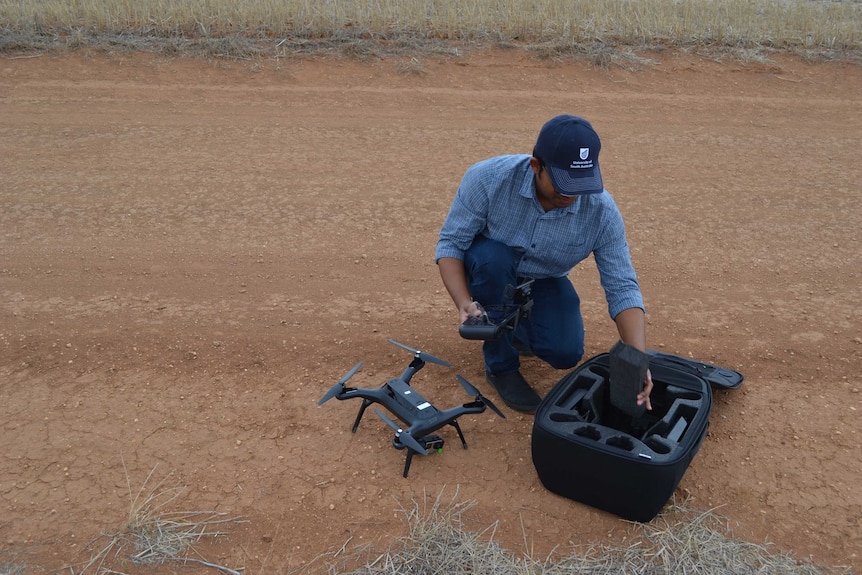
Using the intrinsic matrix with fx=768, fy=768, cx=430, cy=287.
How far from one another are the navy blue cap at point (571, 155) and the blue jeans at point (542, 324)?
0.50 m

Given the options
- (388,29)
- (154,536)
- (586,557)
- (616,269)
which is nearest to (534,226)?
(616,269)

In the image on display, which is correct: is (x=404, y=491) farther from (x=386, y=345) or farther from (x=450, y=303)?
(x=450, y=303)

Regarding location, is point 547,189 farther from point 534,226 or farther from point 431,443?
point 431,443

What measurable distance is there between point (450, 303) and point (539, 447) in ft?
4.72

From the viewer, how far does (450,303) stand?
4059mm

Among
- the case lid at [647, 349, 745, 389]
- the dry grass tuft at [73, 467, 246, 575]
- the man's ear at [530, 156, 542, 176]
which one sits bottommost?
the dry grass tuft at [73, 467, 246, 575]

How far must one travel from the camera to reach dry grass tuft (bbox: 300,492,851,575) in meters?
2.50

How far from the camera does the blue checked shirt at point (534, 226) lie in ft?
9.71

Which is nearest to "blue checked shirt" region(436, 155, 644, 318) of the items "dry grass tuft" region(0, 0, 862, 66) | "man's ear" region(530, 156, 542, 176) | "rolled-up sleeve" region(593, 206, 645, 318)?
"rolled-up sleeve" region(593, 206, 645, 318)

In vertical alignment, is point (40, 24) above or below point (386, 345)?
above

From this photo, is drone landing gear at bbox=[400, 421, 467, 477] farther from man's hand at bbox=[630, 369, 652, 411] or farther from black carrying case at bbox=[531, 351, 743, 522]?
man's hand at bbox=[630, 369, 652, 411]

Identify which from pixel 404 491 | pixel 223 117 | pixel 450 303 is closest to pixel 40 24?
pixel 223 117

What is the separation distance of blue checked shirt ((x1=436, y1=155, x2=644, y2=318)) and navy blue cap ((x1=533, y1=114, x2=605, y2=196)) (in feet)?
0.71

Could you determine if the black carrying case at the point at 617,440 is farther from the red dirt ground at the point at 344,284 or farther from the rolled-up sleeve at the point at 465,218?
the rolled-up sleeve at the point at 465,218
